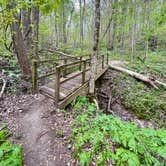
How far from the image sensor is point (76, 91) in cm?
563

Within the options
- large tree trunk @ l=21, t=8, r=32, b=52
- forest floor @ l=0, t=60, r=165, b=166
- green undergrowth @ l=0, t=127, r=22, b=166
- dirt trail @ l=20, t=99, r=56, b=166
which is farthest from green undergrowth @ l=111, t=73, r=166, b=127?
large tree trunk @ l=21, t=8, r=32, b=52

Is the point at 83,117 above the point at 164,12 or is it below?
Result: below

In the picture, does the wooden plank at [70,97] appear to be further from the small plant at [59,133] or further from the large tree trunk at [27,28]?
the large tree trunk at [27,28]

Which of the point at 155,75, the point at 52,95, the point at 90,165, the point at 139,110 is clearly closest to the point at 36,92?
the point at 52,95

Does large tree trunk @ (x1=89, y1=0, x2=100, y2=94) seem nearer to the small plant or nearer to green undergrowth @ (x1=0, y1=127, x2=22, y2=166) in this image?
the small plant

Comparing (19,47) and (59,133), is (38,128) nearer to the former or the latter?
(59,133)

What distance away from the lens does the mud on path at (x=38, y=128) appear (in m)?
3.12

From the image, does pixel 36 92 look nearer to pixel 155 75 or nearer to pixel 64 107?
pixel 64 107

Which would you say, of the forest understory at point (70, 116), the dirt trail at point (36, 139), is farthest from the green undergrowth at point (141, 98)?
the dirt trail at point (36, 139)

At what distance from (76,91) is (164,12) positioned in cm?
400

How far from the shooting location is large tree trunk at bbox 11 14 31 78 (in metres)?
5.47

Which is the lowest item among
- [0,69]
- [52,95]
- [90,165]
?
[90,165]

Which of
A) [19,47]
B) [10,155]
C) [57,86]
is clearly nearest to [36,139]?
[10,155]

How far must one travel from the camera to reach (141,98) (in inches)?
279
